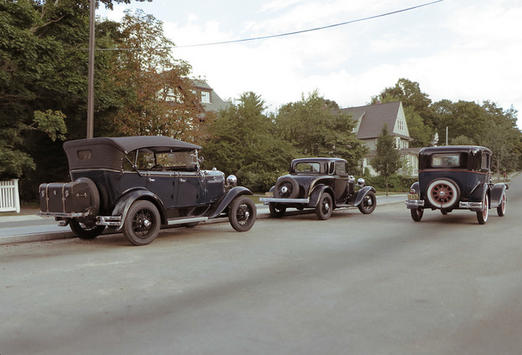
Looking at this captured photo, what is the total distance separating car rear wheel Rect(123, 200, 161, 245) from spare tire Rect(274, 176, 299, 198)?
5436mm

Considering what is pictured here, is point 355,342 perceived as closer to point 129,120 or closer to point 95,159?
point 95,159

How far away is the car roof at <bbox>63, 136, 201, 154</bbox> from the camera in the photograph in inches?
336

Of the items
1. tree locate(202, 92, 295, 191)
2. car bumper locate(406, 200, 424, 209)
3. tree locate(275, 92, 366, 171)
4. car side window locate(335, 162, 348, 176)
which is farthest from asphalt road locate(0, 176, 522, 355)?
tree locate(275, 92, 366, 171)

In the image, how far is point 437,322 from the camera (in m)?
4.07

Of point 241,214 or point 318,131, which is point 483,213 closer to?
point 241,214

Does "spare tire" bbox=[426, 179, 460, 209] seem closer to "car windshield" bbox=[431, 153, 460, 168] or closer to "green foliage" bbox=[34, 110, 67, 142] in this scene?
"car windshield" bbox=[431, 153, 460, 168]

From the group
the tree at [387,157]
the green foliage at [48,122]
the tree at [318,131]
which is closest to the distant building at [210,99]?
the tree at [318,131]

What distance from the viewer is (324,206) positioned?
44.3 ft

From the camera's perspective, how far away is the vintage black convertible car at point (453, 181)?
11875mm

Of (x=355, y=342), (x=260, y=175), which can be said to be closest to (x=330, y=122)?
(x=260, y=175)

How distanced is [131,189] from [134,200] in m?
0.38

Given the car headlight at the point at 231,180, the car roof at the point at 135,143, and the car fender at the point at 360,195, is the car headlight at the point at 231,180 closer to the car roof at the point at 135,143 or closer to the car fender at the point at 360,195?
the car roof at the point at 135,143

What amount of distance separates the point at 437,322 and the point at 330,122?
107 ft

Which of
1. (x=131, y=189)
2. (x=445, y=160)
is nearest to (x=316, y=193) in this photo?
(x=445, y=160)
